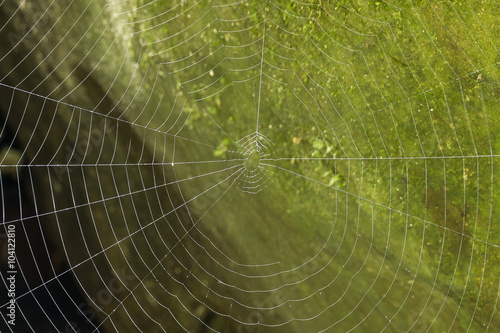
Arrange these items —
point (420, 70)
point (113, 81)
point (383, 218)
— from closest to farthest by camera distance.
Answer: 1. point (420, 70)
2. point (383, 218)
3. point (113, 81)

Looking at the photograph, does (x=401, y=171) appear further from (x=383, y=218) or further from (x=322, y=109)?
(x=322, y=109)

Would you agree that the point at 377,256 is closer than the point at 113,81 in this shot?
Yes

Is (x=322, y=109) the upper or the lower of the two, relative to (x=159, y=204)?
upper

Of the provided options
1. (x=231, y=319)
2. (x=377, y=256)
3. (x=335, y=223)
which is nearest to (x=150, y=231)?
(x=231, y=319)

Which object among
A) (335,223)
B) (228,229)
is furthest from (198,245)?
(335,223)

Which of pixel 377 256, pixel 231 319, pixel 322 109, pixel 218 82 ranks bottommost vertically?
pixel 231 319

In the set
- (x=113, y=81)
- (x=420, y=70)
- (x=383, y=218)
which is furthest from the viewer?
(x=113, y=81)
